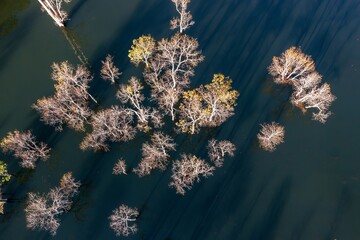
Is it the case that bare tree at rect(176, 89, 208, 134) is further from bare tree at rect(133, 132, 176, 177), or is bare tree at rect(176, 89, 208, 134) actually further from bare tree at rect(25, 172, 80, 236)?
bare tree at rect(25, 172, 80, 236)

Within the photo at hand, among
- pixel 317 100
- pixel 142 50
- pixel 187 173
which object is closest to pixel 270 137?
pixel 317 100

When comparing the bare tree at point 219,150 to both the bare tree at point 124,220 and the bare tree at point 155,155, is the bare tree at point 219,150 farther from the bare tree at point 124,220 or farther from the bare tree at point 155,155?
the bare tree at point 124,220

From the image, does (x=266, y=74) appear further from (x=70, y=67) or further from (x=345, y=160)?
(x=70, y=67)

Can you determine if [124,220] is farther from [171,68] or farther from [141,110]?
[171,68]

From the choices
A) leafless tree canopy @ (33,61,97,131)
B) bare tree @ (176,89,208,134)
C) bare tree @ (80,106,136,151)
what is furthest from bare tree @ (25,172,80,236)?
bare tree @ (176,89,208,134)

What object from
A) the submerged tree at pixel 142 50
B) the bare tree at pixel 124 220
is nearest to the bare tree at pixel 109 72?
the submerged tree at pixel 142 50

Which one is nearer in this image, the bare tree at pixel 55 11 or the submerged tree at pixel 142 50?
the submerged tree at pixel 142 50
